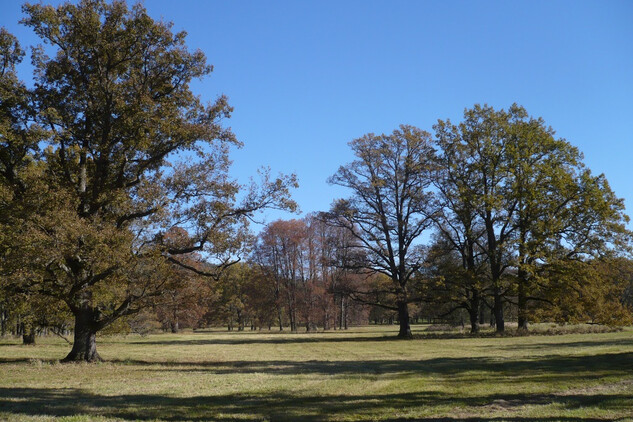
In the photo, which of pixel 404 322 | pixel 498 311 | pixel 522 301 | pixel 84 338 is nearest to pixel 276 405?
pixel 84 338

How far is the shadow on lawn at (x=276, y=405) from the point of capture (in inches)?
341

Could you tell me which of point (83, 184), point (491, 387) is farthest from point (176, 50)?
point (491, 387)

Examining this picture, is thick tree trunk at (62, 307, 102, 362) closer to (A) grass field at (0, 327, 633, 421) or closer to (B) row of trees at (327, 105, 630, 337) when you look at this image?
(A) grass field at (0, 327, 633, 421)

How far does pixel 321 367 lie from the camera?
55.5 feet

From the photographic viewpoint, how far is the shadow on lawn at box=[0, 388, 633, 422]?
866cm

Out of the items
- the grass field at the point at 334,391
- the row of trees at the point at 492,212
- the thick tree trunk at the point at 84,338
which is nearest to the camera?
the grass field at the point at 334,391

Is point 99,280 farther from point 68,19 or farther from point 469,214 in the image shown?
point 469,214

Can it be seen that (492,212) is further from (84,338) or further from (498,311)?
(84,338)

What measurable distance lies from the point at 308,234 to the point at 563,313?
35.2 metres

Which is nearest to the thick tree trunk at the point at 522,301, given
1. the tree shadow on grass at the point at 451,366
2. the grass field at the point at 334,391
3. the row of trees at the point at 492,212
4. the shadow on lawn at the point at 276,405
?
the row of trees at the point at 492,212

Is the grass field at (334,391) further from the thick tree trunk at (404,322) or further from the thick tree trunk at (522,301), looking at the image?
the thick tree trunk at (404,322)

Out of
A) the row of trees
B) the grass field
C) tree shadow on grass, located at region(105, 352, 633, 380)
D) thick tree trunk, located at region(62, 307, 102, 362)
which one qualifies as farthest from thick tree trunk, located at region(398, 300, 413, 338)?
thick tree trunk, located at region(62, 307, 102, 362)

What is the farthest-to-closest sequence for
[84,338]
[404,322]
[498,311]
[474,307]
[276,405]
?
[474,307] → [404,322] → [498,311] → [84,338] → [276,405]

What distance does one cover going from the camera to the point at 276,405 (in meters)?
9.80
